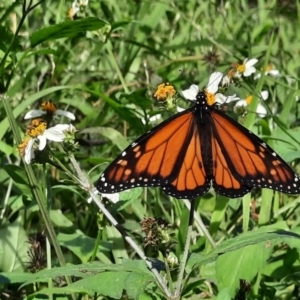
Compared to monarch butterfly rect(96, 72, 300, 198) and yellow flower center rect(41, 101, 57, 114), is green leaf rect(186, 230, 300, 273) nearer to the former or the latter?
monarch butterfly rect(96, 72, 300, 198)

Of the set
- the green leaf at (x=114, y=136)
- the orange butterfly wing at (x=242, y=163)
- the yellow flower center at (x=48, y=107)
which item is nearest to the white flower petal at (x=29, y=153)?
the yellow flower center at (x=48, y=107)

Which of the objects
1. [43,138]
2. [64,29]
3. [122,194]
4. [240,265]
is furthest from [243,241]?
[64,29]

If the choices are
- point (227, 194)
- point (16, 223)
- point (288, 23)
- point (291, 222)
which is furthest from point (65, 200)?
point (288, 23)

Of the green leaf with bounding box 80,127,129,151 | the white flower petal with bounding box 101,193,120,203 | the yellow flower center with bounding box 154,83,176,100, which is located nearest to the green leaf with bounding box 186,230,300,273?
the white flower petal with bounding box 101,193,120,203

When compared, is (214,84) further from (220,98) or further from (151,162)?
(151,162)

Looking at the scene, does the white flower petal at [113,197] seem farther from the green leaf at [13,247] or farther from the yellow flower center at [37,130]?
the green leaf at [13,247]

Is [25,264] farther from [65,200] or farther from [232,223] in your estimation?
[232,223]
